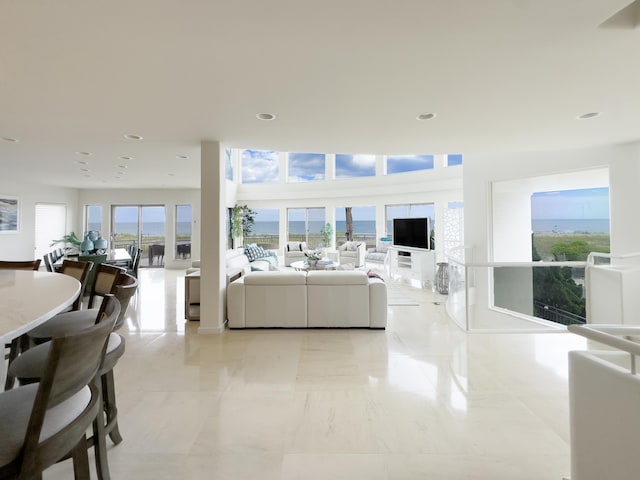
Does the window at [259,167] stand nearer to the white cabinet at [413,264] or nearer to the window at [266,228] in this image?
the window at [266,228]

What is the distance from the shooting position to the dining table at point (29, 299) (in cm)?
107

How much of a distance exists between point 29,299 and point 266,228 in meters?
10.3

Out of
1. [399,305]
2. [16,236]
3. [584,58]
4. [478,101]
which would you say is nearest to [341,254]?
[399,305]

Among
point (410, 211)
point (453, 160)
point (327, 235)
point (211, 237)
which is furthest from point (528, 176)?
Answer: point (327, 235)

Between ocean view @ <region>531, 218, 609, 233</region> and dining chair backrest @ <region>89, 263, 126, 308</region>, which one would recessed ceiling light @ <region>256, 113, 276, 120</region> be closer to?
dining chair backrest @ <region>89, 263, 126, 308</region>

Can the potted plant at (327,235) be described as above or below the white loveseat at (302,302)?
above

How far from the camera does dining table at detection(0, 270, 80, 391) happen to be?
107cm

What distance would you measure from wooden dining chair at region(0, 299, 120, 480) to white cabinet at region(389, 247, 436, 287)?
274 inches

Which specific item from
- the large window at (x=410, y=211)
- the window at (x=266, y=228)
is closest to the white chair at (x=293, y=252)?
the window at (x=266, y=228)

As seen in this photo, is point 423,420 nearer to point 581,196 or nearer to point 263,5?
point 263,5

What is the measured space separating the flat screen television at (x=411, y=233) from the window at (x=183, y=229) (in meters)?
6.43

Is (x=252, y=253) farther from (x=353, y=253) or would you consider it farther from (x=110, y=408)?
(x=110, y=408)

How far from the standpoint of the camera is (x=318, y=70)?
223 cm

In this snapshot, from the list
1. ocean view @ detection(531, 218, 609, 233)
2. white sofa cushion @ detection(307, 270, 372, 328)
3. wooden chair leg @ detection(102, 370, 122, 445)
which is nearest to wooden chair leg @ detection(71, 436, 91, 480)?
wooden chair leg @ detection(102, 370, 122, 445)
